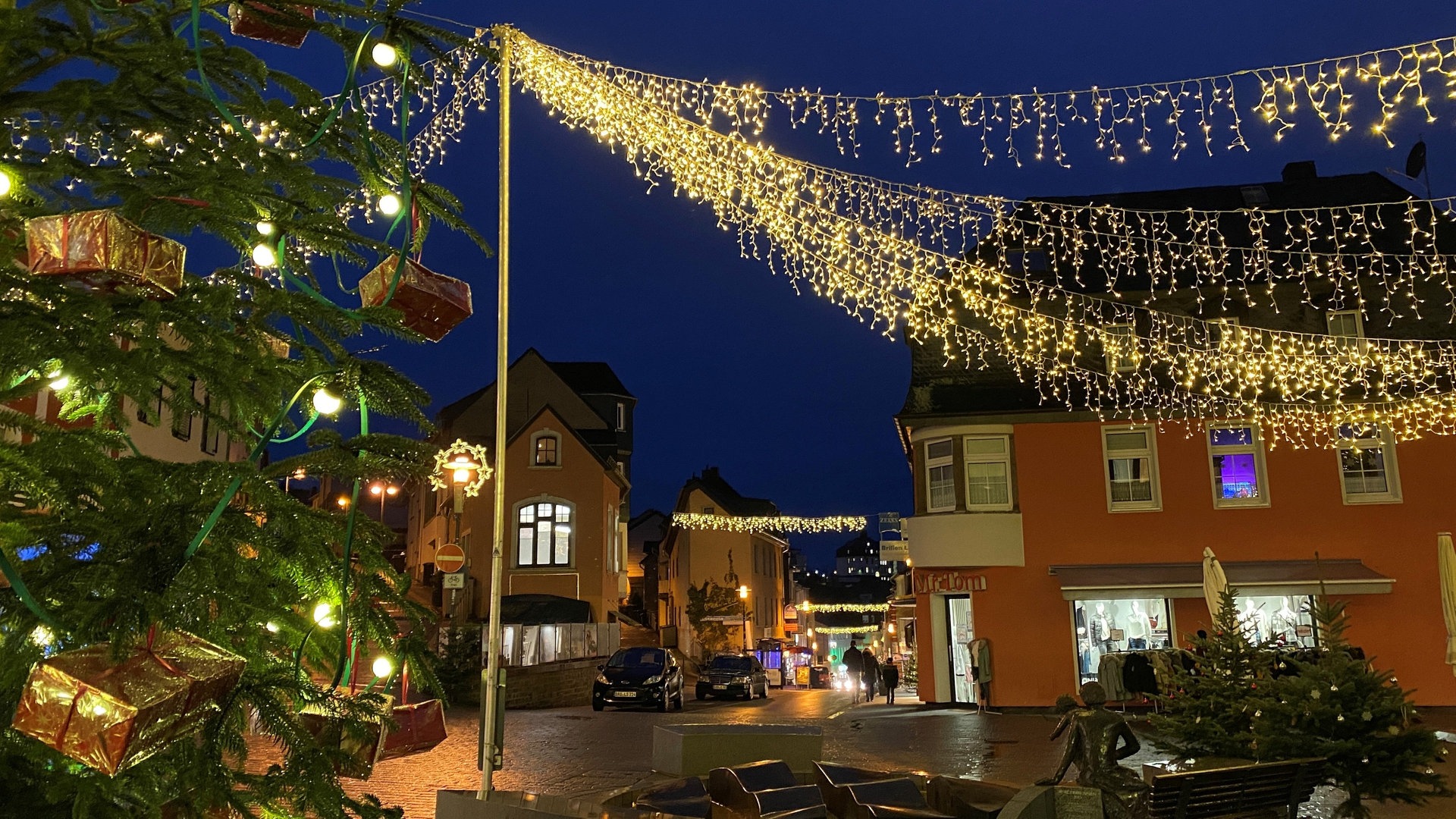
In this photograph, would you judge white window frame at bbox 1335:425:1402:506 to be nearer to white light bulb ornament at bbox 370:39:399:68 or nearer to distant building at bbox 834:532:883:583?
white light bulb ornament at bbox 370:39:399:68

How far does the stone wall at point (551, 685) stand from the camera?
2528 cm

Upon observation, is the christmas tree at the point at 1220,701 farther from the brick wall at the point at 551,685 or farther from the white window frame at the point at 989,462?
the brick wall at the point at 551,685

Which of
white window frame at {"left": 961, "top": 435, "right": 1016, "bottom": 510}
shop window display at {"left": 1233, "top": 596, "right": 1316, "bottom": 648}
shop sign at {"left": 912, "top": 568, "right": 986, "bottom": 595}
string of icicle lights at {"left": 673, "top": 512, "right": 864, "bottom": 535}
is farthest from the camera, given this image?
string of icicle lights at {"left": 673, "top": 512, "right": 864, "bottom": 535}

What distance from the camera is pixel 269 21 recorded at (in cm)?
371

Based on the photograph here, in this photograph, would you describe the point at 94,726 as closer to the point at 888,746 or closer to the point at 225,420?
the point at 225,420

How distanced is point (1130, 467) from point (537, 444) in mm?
19932

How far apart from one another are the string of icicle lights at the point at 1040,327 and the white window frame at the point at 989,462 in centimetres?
165

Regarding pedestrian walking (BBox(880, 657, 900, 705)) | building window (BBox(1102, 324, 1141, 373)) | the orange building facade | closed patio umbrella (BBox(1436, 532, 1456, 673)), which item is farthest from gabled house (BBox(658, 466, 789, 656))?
closed patio umbrella (BBox(1436, 532, 1456, 673))

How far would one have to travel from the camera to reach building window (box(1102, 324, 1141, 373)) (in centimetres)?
1783

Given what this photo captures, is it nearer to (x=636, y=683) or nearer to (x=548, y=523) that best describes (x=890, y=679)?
(x=636, y=683)

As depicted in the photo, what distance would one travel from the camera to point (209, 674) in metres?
2.56

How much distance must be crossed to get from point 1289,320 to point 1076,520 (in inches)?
277

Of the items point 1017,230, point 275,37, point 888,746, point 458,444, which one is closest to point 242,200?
point 275,37

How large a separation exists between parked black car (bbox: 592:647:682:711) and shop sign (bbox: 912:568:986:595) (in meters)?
6.56
